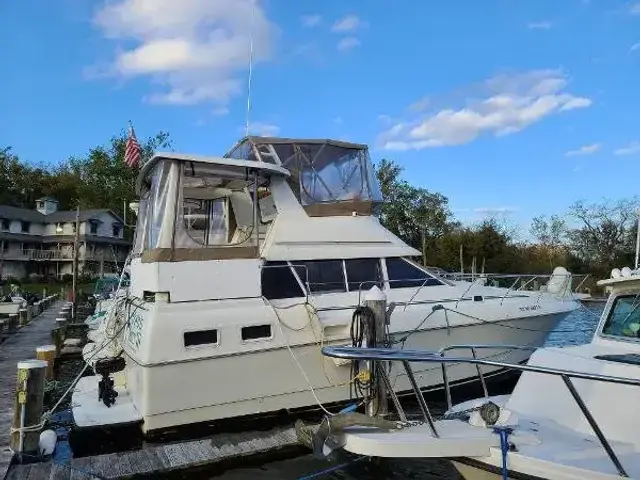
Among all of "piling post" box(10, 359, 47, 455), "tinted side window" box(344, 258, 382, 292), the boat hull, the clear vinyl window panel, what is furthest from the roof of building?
"piling post" box(10, 359, 47, 455)

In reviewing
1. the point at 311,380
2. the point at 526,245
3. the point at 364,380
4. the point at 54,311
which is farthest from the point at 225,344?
the point at 526,245

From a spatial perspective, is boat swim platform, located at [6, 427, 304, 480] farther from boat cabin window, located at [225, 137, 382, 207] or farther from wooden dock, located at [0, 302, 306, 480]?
boat cabin window, located at [225, 137, 382, 207]

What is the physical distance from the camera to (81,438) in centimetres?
859

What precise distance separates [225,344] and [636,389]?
536 cm

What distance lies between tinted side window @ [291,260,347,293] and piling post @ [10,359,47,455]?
4.37 m

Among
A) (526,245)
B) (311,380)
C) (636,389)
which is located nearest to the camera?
(636,389)

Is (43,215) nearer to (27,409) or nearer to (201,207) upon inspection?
(201,207)

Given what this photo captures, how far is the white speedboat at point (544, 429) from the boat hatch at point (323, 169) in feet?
18.4

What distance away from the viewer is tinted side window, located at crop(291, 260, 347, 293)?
9.93 meters

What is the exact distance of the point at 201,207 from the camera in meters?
10.9

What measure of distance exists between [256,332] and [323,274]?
6.50ft

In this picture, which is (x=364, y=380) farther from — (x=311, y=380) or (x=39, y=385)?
(x=39, y=385)

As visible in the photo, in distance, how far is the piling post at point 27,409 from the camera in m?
6.80

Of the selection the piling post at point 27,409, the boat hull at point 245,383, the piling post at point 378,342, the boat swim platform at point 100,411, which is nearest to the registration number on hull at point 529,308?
the boat hull at point 245,383
